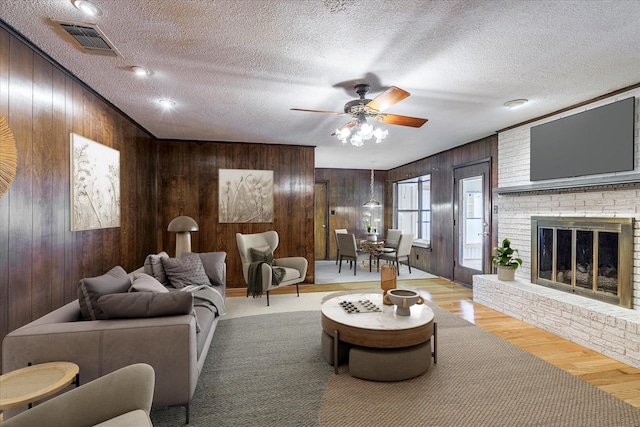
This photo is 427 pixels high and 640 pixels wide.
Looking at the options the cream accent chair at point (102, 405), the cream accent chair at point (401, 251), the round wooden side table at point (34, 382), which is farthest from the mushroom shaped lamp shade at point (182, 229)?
the cream accent chair at point (401, 251)

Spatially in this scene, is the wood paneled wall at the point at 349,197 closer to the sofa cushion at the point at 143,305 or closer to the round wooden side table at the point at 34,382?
the sofa cushion at the point at 143,305

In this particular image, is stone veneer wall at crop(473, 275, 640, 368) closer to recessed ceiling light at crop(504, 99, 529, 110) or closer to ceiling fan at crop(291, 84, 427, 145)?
recessed ceiling light at crop(504, 99, 529, 110)

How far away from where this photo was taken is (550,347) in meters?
3.07

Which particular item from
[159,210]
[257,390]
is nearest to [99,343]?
[257,390]

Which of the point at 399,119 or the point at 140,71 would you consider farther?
the point at 399,119

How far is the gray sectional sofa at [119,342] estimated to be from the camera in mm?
1695

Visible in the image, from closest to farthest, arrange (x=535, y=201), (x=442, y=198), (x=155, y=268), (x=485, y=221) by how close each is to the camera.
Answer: (x=155, y=268), (x=535, y=201), (x=485, y=221), (x=442, y=198)

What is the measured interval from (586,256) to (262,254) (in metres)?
3.84

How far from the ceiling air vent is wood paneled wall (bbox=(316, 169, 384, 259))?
645cm

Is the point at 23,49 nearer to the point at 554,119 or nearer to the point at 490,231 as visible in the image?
the point at 554,119

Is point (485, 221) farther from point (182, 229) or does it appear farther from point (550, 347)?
point (182, 229)

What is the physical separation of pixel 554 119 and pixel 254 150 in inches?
169

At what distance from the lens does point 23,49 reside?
225 centimetres

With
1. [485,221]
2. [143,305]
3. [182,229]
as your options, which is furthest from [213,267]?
[485,221]
